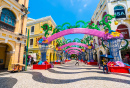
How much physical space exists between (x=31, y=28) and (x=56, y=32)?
13.4 m

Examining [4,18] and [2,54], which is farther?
[2,54]

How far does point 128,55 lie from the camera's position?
1234 centimetres

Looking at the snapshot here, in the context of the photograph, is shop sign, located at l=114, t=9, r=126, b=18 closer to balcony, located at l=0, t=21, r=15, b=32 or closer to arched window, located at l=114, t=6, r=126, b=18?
arched window, located at l=114, t=6, r=126, b=18

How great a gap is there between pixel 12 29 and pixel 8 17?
4.48 ft

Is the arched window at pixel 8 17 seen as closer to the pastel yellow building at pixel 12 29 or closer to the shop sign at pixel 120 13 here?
the pastel yellow building at pixel 12 29

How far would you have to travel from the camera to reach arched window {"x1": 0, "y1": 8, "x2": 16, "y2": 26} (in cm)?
810

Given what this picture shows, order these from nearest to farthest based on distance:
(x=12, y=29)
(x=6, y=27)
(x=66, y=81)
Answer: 1. (x=66, y=81)
2. (x=6, y=27)
3. (x=12, y=29)

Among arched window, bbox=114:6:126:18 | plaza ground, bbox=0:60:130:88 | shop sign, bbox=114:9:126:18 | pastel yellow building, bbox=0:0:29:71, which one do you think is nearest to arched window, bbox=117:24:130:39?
shop sign, bbox=114:9:126:18

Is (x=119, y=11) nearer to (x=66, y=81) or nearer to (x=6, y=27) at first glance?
(x=66, y=81)

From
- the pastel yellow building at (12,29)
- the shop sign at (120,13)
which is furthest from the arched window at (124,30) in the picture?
the pastel yellow building at (12,29)

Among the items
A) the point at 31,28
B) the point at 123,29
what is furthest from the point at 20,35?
the point at 123,29

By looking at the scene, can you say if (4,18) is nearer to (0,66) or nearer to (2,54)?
(2,54)

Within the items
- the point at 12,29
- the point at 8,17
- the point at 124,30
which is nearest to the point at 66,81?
the point at 12,29

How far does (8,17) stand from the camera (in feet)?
28.3
